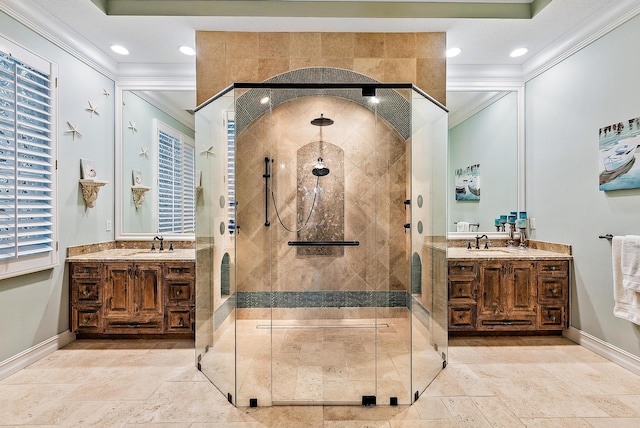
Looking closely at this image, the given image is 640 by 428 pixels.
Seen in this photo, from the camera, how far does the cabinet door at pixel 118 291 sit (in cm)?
302

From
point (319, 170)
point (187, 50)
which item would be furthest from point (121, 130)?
point (319, 170)

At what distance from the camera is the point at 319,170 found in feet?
9.36

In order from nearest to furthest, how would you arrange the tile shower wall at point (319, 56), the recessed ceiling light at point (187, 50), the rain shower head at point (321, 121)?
the rain shower head at point (321, 121) → the tile shower wall at point (319, 56) → the recessed ceiling light at point (187, 50)

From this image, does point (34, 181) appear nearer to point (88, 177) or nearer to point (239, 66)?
point (88, 177)

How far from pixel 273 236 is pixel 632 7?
3.15m

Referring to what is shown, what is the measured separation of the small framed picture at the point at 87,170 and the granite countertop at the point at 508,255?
346 cm

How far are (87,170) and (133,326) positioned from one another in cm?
153

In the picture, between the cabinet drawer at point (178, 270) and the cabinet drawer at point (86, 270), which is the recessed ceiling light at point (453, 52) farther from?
the cabinet drawer at point (86, 270)

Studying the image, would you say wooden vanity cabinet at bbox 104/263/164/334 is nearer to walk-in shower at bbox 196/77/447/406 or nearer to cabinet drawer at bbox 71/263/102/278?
cabinet drawer at bbox 71/263/102/278

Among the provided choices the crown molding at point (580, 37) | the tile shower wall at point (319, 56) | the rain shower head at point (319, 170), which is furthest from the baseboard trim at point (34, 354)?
the crown molding at point (580, 37)

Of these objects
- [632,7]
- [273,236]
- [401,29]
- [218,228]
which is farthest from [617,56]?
[218,228]

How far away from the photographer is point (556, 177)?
323 centimetres

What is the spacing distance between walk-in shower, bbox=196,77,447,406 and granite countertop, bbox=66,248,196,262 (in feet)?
1.77

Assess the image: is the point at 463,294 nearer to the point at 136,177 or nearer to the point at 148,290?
the point at 148,290
